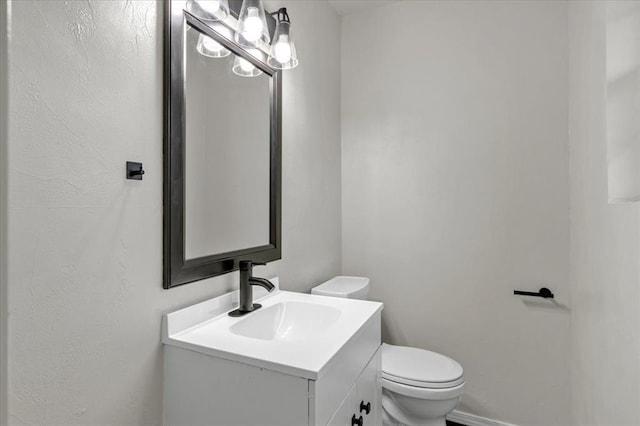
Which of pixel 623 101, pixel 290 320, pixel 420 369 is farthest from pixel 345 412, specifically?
pixel 623 101

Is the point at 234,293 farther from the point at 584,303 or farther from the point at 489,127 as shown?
the point at 489,127

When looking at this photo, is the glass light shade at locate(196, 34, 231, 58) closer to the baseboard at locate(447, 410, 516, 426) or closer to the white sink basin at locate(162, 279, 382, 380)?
the white sink basin at locate(162, 279, 382, 380)

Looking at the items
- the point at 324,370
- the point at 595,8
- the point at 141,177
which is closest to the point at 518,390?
the point at 324,370

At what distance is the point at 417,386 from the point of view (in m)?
1.54

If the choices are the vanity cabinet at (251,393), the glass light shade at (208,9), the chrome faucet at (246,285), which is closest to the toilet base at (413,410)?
the vanity cabinet at (251,393)

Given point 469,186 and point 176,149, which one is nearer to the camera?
point 176,149

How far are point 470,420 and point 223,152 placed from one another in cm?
202

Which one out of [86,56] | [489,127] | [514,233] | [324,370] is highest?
[489,127]

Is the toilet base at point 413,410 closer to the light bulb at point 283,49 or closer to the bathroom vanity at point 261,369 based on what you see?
the bathroom vanity at point 261,369

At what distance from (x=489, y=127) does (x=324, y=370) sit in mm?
1687

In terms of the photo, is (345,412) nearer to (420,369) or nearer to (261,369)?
(261,369)

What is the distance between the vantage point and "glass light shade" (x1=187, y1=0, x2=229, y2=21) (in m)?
1.05

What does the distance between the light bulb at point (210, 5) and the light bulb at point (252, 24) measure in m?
0.13

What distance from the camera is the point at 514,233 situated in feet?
6.04
